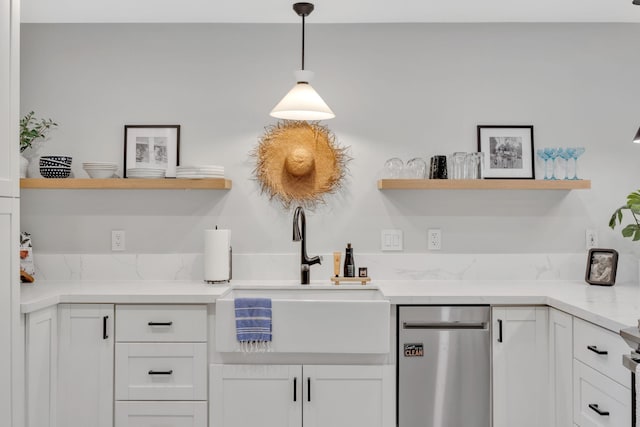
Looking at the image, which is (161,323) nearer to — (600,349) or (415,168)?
(415,168)

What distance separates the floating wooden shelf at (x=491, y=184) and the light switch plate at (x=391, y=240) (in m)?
0.32

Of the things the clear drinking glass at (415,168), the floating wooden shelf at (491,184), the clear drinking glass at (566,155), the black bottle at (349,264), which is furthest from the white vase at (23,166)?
the clear drinking glass at (566,155)

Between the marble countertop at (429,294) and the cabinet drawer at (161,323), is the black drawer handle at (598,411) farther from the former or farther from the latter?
the cabinet drawer at (161,323)

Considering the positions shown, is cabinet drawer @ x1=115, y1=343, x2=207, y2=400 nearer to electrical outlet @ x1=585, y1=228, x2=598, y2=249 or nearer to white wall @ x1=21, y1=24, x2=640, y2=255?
white wall @ x1=21, y1=24, x2=640, y2=255

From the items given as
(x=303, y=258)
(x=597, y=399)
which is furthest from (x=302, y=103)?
(x=597, y=399)

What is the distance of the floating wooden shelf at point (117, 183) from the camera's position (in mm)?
2906

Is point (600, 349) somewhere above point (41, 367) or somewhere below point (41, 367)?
above

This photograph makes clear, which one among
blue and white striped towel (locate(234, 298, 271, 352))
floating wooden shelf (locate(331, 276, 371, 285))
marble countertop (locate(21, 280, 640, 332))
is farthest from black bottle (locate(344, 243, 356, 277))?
blue and white striped towel (locate(234, 298, 271, 352))

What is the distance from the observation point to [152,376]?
8.29 ft

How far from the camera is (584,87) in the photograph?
3.16 metres

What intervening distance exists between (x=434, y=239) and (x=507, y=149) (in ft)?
2.11

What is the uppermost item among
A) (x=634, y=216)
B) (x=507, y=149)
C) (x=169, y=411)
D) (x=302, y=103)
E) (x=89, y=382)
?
(x=302, y=103)
